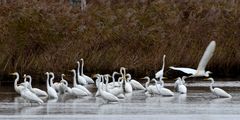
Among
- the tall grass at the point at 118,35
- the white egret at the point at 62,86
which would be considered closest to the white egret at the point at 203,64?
the tall grass at the point at 118,35

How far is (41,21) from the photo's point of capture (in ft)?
101

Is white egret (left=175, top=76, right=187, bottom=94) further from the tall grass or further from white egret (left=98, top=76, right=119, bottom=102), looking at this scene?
the tall grass

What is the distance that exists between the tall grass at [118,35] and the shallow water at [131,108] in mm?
2885

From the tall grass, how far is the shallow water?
2.88 m

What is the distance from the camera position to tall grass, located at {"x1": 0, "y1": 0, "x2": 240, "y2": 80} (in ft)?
99.9

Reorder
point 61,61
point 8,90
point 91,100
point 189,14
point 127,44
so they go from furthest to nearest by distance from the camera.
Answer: point 189,14, point 127,44, point 61,61, point 8,90, point 91,100

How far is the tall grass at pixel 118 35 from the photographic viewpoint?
99.9 feet

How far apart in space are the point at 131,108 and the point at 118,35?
9660 mm

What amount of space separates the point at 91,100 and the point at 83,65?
6.08 m

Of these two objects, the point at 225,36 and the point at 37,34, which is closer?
the point at 37,34

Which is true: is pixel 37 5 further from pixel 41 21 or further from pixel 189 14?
pixel 189 14

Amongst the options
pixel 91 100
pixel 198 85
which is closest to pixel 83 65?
pixel 198 85

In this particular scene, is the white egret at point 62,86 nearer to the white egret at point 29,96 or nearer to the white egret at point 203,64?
the white egret at point 29,96

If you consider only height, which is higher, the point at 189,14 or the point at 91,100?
the point at 189,14
